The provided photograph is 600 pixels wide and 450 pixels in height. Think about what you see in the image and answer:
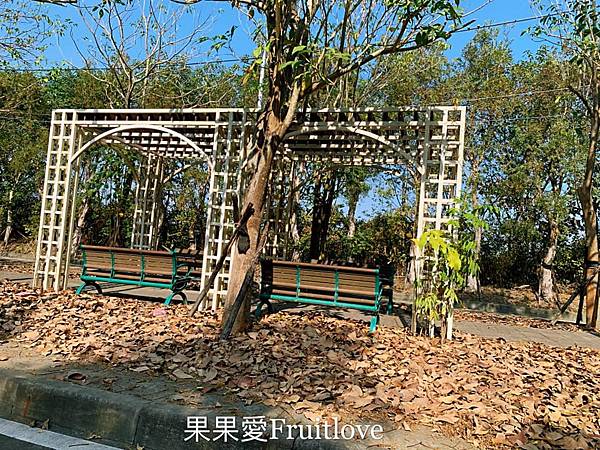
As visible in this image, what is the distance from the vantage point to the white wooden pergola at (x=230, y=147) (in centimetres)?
711

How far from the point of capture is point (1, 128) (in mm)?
18375

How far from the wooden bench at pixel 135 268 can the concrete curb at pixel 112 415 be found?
3946mm

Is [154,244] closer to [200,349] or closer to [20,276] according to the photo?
[20,276]

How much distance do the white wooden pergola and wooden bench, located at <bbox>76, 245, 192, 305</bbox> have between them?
19.9 inches

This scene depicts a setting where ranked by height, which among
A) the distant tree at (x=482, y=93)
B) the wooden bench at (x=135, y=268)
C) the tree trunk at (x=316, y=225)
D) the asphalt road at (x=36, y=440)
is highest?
the distant tree at (x=482, y=93)

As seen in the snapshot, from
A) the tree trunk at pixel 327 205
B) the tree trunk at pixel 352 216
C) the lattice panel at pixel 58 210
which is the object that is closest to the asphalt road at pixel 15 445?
the lattice panel at pixel 58 210

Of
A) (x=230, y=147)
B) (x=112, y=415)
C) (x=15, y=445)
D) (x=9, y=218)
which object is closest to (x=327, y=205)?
(x=230, y=147)

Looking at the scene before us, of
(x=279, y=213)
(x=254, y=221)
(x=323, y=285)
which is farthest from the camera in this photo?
(x=279, y=213)

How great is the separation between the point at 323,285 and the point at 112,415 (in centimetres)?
389

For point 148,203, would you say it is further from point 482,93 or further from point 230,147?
A: point 482,93

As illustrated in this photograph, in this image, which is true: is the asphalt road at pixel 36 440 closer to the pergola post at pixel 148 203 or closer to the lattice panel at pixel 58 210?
the lattice panel at pixel 58 210

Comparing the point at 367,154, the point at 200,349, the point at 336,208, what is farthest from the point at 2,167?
the point at 200,349

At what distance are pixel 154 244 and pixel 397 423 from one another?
32.2ft

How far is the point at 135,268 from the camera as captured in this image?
326 inches
